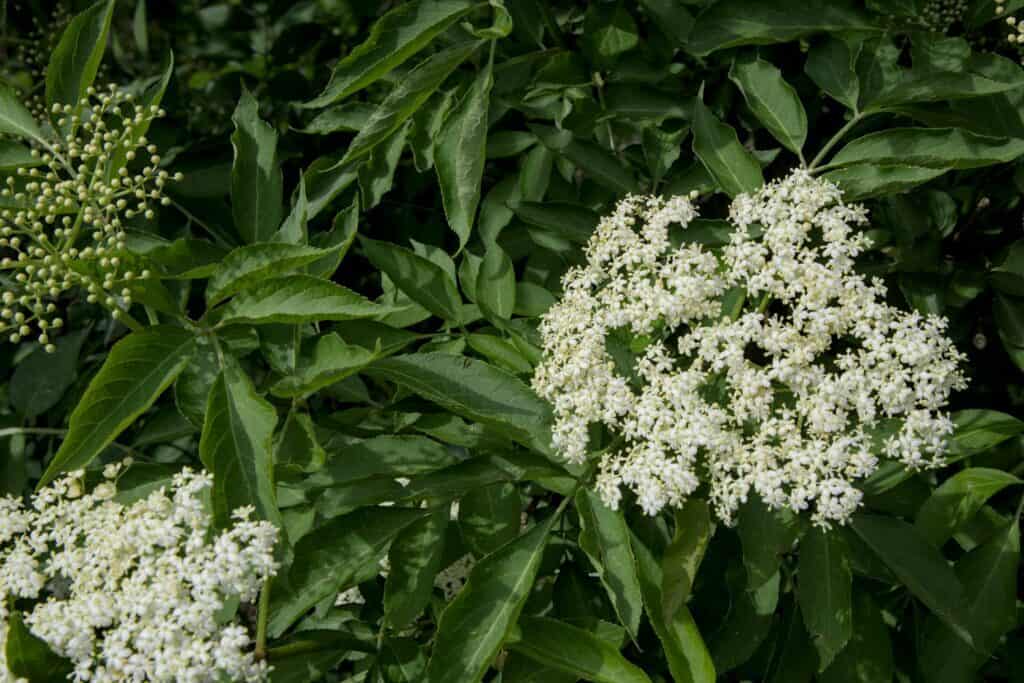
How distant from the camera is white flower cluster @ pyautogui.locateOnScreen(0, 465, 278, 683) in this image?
2193 millimetres

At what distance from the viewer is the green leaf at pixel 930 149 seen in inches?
97.0

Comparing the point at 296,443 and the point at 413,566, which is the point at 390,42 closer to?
the point at 296,443

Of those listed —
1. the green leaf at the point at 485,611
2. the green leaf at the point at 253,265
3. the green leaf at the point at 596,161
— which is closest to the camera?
the green leaf at the point at 485,611

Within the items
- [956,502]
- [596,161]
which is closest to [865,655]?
[956,502]

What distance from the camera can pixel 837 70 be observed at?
9.23ft

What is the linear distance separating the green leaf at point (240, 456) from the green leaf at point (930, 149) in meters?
1.54

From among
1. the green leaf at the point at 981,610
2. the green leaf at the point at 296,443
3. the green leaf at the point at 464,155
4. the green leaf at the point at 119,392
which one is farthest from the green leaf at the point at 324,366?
the green leaf at the point at 981,610

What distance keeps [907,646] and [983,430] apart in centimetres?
71

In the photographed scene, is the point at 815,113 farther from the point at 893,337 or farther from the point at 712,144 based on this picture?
the point at 893,337

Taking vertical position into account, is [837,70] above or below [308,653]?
above

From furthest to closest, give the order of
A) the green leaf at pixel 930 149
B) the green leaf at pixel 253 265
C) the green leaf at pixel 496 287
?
the green leaf at pixel 496 287, the green leaf at pixel 930 149, the green leaf at pixel 253 265

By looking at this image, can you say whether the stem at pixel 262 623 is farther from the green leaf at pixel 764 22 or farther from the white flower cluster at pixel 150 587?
the green leaf at pixel 764 22

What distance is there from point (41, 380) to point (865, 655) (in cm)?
249

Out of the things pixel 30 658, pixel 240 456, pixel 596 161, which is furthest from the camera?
pixel 596 161
